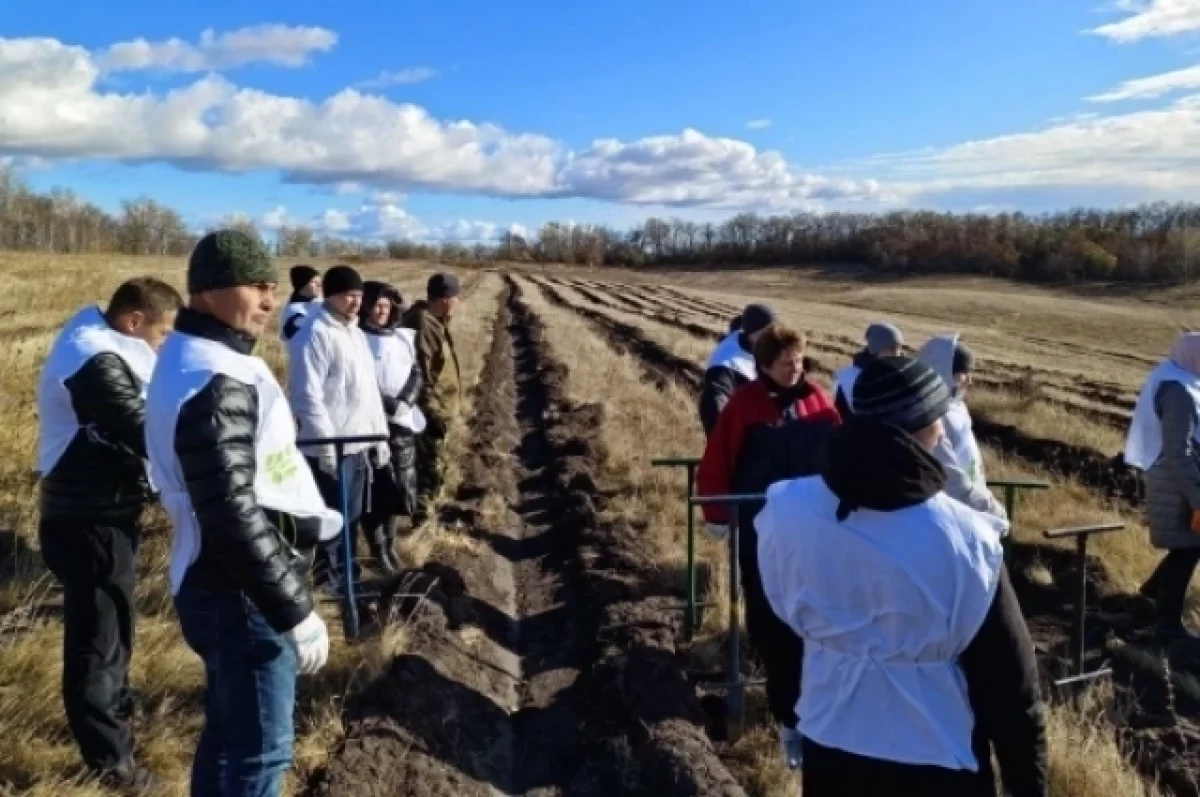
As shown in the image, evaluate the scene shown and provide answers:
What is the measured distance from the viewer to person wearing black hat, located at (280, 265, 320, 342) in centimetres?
676

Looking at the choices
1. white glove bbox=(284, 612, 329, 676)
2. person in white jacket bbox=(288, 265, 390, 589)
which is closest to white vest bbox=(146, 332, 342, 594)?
white glove bbox=(284, 612, 329, 676)

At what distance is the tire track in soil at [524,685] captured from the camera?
465cm

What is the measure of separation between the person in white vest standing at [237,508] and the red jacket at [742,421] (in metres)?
2.22

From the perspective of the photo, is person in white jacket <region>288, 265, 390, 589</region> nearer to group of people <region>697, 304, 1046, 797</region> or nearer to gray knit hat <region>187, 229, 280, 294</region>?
gray knit hat <region>187, 229, 280, 294</region>

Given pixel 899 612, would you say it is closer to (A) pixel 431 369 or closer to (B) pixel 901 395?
(B) pixel 901 395

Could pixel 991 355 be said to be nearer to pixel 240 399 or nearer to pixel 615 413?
pixel 615 413

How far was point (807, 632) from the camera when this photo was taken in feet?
8.82

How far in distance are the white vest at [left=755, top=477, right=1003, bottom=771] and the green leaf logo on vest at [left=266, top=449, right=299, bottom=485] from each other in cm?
132

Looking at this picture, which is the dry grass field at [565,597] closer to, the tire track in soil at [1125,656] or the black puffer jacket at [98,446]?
the tire track in soil at [1125,656]

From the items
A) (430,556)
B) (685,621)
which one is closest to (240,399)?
(685,621)

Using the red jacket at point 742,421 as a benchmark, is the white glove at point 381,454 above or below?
below

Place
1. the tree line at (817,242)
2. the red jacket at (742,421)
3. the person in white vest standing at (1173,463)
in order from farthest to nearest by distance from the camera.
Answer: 1. the tree line at (817,242)
2. the person in white vest standing at (1173,463)
3. the red jacket at (742,421)

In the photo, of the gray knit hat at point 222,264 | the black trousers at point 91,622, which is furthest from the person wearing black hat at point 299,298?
the gray knit hat at point 222,264

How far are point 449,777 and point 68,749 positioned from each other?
1.51 m
